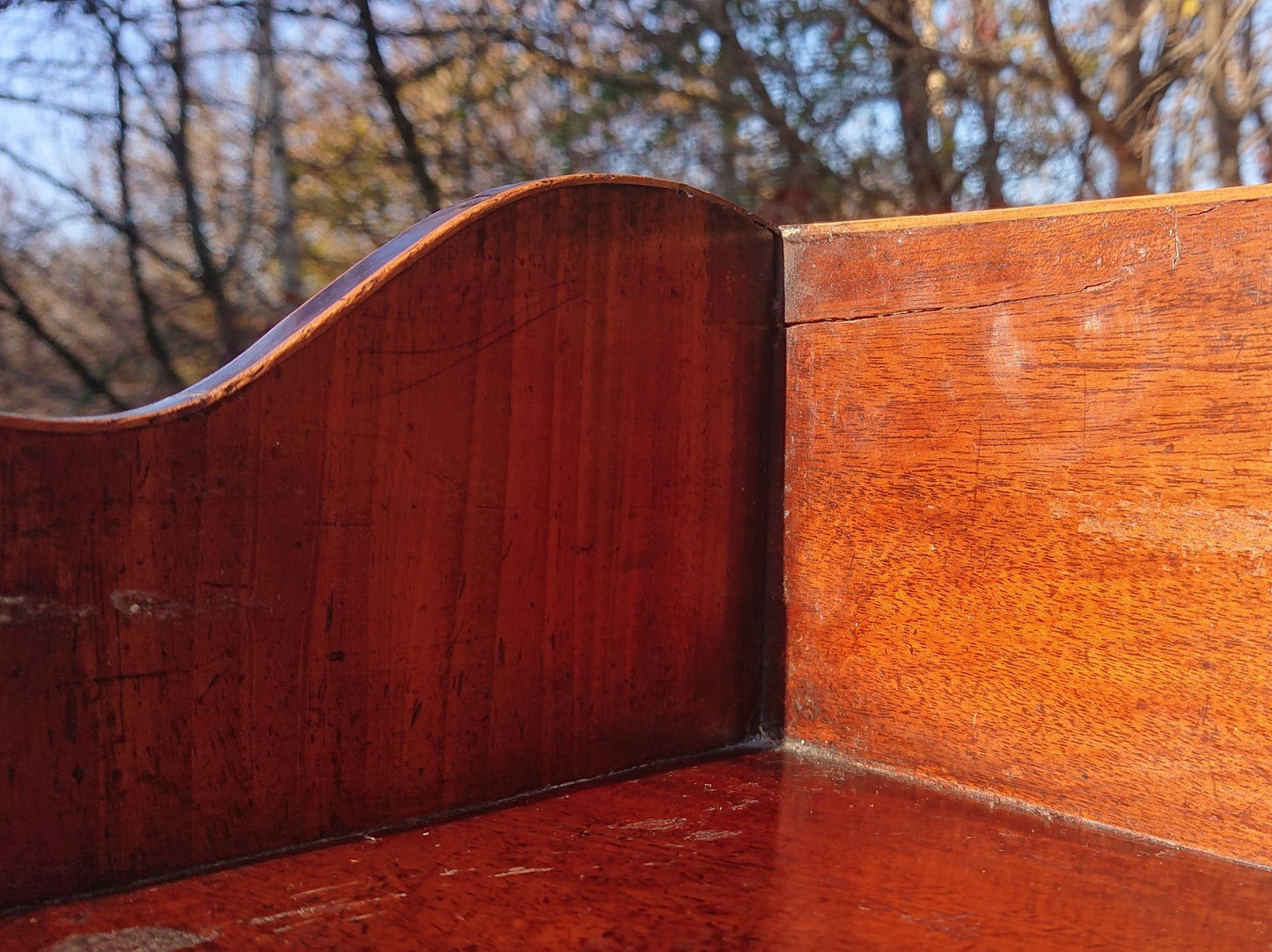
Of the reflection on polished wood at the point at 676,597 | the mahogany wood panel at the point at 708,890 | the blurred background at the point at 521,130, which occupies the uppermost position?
the blurred background at the point at 521,130

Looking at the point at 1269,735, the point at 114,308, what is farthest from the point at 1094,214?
the point at 114,308

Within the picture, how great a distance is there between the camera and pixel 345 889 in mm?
833

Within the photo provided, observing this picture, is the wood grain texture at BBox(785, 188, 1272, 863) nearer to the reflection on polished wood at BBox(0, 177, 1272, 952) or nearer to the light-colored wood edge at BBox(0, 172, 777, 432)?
the reflection on polished wood at BBox(0, 177, 1272, 952)

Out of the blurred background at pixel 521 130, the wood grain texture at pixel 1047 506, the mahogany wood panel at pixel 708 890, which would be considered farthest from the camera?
the blurred background at pixel 521 130

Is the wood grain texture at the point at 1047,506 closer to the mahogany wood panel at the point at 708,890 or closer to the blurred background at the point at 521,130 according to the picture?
the mahogany wood panel at the point at 708,890

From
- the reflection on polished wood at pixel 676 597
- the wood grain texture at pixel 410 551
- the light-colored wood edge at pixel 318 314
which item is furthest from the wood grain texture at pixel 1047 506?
the light-colored wood edge at pixel 318 314

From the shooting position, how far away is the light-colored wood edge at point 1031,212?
980mm

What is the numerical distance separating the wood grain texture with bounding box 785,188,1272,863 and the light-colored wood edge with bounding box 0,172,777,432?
0.36 metres

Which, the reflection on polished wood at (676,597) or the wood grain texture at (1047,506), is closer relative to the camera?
the reflection on polished wood at (676,597)

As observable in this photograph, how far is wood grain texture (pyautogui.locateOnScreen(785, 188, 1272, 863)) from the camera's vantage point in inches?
38.0

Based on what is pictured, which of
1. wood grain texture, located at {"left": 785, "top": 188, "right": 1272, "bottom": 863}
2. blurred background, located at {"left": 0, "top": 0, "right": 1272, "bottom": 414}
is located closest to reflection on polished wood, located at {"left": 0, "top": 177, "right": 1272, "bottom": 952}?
wood grain texture, located at {"left": 785, "top": 188, "right": 1272, "bottom": 863}

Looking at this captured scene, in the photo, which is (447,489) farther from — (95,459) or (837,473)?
(837,473)

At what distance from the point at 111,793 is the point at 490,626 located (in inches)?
14.1

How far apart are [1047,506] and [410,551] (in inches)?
24.4
